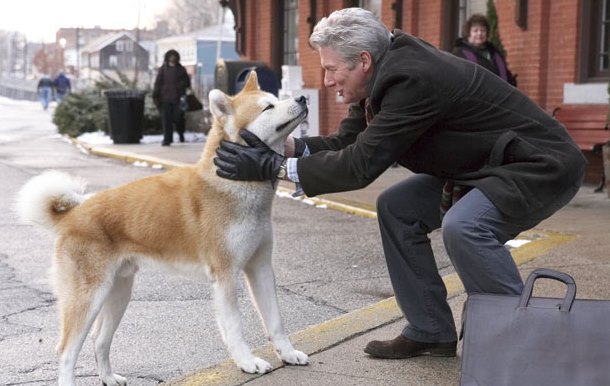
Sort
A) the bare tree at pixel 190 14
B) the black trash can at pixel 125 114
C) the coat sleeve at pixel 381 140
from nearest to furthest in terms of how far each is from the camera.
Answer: the coat sleeve at pixel 381 140 → the black trash can at pixel 125 114 → the bare tree at pixel 190 14

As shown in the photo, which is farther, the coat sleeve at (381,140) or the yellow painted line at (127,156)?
the yellow painted line at (127,156)

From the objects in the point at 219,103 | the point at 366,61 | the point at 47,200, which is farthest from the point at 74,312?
the point at 366,61

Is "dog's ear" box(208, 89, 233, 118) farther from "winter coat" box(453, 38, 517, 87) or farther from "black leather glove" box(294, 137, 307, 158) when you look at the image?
Result: "winter coat" box(453, 38, 517, 87)

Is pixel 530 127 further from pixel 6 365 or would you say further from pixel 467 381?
pixel 6 365

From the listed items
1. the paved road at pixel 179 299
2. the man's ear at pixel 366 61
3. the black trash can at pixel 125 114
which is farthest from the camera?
the black trash can at pixel 125 114

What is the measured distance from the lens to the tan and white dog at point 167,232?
4.14 m

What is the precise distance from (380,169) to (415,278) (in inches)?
30.5

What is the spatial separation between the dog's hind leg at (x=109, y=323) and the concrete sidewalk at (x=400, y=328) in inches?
16.4

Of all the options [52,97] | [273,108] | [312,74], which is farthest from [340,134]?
[52,97]

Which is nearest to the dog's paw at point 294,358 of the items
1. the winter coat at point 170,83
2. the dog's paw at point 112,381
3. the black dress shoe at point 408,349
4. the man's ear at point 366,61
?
the black dress shoe at point 408,349

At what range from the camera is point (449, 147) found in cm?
400

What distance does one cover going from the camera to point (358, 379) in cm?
420

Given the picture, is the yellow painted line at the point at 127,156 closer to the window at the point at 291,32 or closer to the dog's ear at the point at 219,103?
the window at the point at 291,32

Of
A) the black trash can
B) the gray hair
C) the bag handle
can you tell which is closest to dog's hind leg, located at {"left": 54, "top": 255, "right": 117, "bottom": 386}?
the gray hair
